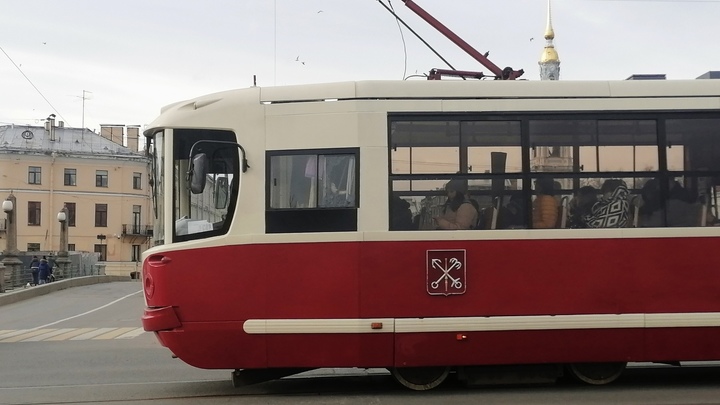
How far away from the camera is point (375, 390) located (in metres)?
9.65

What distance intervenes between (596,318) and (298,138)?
364 cm

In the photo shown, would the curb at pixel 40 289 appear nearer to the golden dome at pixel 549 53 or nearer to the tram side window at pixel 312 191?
the tram side window at pixel 312 191

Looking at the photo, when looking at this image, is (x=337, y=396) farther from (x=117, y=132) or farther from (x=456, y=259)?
(x=117, y=132)

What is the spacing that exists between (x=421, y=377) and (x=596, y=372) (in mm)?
1943

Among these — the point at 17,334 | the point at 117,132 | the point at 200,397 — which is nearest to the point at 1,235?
the point at 117,132

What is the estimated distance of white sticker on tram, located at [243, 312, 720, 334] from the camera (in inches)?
351

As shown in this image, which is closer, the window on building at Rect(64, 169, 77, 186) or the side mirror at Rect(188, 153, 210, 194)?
the side mirror at Rect(188, 153, 210, 194)

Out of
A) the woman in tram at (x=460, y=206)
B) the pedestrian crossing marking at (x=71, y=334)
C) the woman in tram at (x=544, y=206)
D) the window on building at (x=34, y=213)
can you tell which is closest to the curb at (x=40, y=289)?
the pedestrian crossing marking at (x=71, y=334)

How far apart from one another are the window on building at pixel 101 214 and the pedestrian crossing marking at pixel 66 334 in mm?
62667

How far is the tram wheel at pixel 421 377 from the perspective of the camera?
9336mm

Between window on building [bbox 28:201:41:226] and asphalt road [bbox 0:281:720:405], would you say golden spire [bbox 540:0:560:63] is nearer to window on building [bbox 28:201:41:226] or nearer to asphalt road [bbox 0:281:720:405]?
asphalt road [bbox 0:281:720:405]

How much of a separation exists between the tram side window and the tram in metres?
0.02

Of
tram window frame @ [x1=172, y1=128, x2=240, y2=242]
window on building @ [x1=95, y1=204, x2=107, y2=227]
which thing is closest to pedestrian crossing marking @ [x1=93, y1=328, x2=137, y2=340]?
tram window frame @ [x1=172, y1=128, x2=240, y2=242]

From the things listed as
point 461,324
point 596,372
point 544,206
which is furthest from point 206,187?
point 596,372
